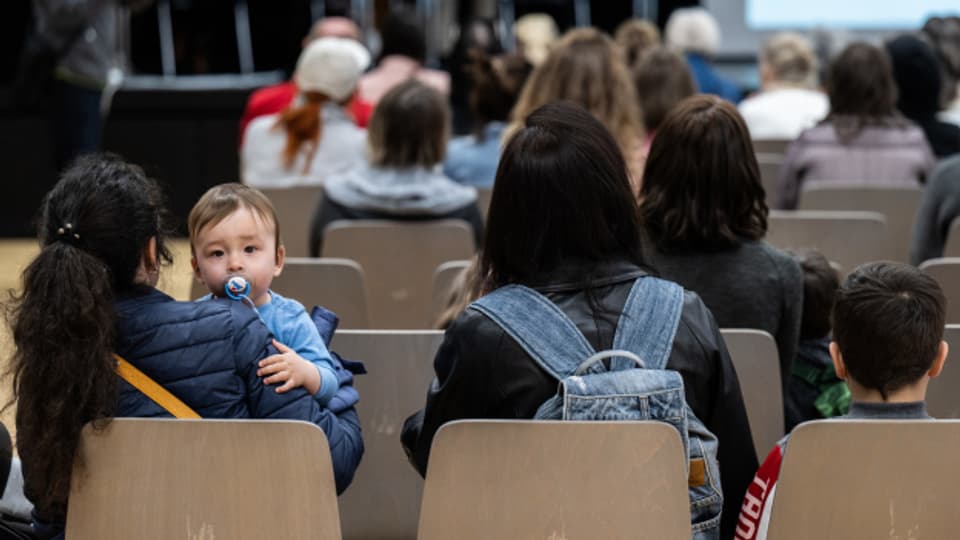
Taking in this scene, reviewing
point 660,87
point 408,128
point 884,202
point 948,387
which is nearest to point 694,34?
point 660,87

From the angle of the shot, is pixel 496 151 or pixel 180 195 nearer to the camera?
pixel 496 151

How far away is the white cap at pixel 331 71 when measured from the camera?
4.87 metres

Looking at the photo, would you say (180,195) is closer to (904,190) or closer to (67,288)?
(904,190)

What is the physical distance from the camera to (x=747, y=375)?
2.52 metres

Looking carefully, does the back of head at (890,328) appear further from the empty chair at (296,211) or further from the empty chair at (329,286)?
the empty chair at (296,211)

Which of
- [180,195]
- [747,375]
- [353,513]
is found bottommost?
[180,195]

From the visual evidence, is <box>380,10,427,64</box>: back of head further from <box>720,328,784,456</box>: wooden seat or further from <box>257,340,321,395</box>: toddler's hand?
<box>257,340,321,395</box>: toddler's hand

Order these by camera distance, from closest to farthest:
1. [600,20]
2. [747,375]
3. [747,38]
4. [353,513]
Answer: [747,375] → [353,513] → [747,38] → [600,20]

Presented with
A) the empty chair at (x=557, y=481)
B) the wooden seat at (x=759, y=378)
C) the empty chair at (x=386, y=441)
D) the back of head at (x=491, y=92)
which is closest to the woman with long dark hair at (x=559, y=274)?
the empty chair at (x=557, y=481)

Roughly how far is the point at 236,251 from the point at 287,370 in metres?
0.32

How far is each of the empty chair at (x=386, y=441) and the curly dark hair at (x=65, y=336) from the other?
2.20 ft

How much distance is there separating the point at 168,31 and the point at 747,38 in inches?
164

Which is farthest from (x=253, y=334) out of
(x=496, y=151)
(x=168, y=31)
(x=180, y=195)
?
(x=168, y=31)

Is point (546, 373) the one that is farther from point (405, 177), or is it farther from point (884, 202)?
point (884, 202)
